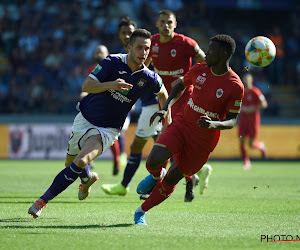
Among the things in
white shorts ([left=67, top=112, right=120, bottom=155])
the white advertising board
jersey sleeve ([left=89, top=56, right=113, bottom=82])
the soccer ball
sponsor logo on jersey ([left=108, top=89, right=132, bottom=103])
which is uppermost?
the soccer ball

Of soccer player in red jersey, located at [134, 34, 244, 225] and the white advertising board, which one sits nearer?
soccer player in red jersey, located at [134, 34, 244, 225]

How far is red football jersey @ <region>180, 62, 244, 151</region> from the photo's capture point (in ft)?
24.1

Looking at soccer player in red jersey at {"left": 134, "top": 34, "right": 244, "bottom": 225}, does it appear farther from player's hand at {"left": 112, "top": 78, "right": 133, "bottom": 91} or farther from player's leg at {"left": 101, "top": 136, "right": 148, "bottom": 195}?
player's leg at {"left": 101, "top": 136, "right": 148, "bottom": 195}

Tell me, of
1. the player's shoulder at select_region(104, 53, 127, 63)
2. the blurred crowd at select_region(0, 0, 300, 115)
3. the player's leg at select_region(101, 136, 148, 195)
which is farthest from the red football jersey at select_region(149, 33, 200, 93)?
the blurred crowd at select_region(0, 0, 300, 115)

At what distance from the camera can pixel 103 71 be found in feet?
25.1

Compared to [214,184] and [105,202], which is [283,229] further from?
[214,184]

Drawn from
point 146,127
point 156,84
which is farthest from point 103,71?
point 146,127

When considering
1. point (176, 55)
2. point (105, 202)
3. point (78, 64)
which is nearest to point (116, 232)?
point (105, 202)

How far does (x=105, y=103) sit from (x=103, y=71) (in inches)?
18.4

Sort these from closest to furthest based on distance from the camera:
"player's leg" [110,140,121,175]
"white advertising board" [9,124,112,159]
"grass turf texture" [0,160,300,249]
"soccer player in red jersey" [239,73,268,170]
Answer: "grass turf texture" [0,160,300,249] < "player's leg" [110,140,121,175] < "soccer player in red jersey" [239,73,268,170] < "white advertising board" [9,124,112,159]

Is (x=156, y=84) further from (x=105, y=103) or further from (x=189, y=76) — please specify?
(x=105, y=103)

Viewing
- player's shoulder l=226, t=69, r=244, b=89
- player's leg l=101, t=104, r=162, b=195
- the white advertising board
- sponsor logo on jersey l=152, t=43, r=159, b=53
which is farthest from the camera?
the white advertising board

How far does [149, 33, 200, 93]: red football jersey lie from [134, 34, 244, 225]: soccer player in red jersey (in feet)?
8.48

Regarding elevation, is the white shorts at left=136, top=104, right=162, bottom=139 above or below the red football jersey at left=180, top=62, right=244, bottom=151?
below
